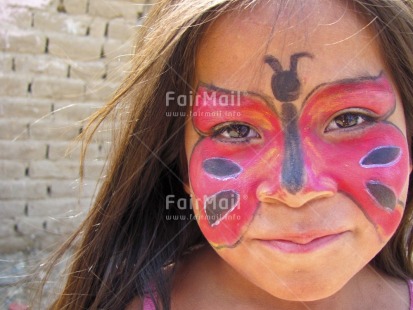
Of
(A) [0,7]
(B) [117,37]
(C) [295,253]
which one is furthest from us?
(B) [117,37]

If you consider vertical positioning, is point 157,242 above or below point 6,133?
below

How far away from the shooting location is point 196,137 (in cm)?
144

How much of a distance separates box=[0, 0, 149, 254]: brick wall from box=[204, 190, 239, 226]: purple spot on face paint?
75.3 inches

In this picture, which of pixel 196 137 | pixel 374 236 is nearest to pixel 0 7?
pixel 196 137

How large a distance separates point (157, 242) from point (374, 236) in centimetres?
64

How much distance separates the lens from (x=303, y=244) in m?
1.25

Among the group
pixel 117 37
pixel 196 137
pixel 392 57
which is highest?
pixel 117 37

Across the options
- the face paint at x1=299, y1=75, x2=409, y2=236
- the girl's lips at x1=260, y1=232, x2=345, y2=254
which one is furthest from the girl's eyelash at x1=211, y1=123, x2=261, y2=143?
the girl's lips at x1=260, y1=232, x2=345, y2=254

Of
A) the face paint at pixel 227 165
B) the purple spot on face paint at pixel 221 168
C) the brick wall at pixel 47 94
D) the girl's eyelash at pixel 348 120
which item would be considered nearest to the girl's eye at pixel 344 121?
the girl's eyelash at pixel 348 120

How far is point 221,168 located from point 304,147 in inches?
8.5

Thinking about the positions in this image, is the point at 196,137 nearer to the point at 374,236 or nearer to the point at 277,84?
the point at 277,84

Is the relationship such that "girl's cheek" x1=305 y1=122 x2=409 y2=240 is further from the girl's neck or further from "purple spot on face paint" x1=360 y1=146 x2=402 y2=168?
the girl's neck

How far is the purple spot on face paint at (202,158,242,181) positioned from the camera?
4.35 ft

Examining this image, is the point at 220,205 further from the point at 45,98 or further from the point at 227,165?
the point at 45,98
